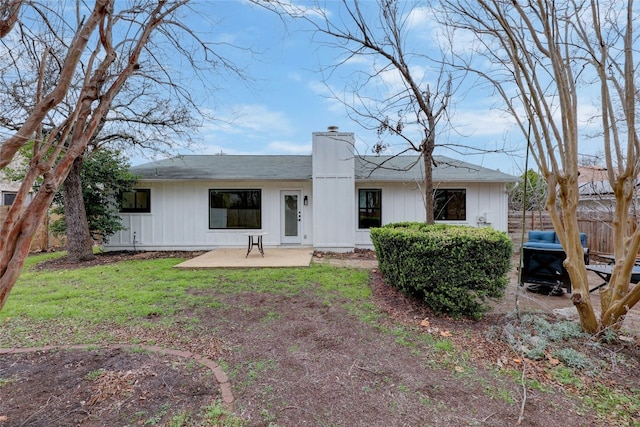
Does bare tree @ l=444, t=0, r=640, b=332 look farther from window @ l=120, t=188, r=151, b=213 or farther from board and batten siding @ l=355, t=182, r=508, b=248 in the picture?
window @ l=120, t=188, r=151, b=213

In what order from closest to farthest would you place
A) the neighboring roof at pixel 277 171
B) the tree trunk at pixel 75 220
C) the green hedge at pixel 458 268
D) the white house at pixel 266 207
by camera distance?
the green hedge at pixel 458 268, the tree trunk at pixel 75 220, the neighboring roof at pixel 277 171, the white house at pixel 266 207

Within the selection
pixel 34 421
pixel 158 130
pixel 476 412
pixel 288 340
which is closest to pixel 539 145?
pixel 476 412

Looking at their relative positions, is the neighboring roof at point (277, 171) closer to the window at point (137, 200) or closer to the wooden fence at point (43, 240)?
the window at point (137, 200)

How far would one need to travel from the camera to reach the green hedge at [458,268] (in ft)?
13.0

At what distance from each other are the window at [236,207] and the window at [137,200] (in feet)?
6.81

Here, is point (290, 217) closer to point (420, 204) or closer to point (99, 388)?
point (420, 204)

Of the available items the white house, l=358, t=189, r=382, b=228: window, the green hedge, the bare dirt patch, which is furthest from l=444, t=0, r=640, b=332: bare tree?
l=358, t=189, r=382, b=228: window

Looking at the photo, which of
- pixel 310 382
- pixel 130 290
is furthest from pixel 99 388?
pixel 130 290

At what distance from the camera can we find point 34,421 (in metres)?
2.20

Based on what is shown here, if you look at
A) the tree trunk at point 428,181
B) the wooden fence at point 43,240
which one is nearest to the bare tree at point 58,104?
the tree trunk at point 428,181

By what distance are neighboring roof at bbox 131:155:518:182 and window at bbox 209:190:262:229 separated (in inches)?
26.1

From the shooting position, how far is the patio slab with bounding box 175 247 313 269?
747cm

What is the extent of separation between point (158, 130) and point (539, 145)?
9.32 metres

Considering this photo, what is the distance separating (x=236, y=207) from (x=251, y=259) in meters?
3.01
